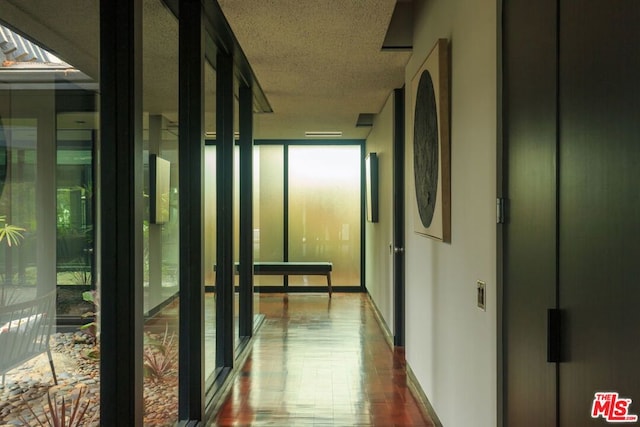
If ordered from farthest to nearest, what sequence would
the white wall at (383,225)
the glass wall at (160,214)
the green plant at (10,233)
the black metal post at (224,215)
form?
the white wall at (383,225)
the black metal post at (224,215)
the glass wall at (160,214)
the green plant at (10,233)

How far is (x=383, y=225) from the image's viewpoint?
6.76m

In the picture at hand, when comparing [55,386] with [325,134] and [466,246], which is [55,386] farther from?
[325,134]

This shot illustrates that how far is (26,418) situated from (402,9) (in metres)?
4.04

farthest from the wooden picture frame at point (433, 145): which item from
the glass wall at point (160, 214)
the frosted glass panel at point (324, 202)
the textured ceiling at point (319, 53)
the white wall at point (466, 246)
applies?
the frosted glass panel at point (324, 202)

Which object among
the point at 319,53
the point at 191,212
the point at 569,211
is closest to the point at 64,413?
the point at 191,212

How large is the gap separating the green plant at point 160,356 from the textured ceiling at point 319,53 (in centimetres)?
219

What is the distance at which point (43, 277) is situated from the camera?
1639 mm

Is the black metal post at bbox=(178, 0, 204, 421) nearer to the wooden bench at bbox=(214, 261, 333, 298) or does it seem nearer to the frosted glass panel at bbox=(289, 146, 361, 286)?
the wooden bench at bbox=(214, 261, 333, 298)

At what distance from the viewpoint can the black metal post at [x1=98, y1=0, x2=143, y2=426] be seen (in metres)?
2.05

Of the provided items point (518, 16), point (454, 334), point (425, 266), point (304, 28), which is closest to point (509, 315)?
point (454, 334)

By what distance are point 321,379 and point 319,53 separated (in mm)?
2855

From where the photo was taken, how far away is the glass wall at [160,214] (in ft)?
8.33
